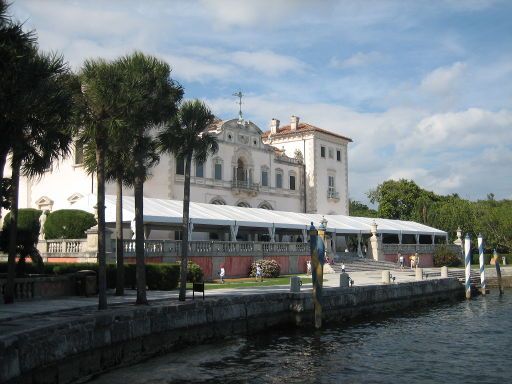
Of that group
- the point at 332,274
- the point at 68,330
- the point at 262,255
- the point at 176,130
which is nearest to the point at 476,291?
the point at 332,274

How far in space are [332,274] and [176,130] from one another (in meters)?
22.1

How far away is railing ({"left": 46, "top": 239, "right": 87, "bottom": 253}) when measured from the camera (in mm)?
28391

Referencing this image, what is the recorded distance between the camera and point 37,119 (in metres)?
15.7

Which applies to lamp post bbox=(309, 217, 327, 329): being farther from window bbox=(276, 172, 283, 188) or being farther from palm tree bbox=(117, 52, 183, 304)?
window bbox=(276, 172, 283, 188)

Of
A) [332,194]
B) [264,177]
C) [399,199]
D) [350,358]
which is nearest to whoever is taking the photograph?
[350,358]

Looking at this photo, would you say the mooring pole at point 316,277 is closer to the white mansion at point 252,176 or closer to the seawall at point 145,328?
the seawall at point 145,328

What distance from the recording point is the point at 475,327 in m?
23.5

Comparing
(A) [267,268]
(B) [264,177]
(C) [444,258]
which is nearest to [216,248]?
(A) [267,268]

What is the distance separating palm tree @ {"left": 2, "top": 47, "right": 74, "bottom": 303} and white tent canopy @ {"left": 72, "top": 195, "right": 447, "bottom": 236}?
14.8 metres

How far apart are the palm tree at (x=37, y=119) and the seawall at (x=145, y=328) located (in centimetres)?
468

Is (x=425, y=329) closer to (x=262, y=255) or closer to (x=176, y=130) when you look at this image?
(x=176, y=130)

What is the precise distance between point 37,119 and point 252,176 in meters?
36.6

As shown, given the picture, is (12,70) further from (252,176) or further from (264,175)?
(264,175)

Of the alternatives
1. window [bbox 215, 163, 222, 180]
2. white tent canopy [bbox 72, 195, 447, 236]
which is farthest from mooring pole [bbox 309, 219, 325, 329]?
window [bbox 215, 163, 222, 180]
